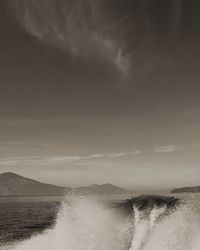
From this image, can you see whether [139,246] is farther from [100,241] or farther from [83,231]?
[83,231]

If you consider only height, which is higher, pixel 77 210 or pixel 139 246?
pixel 77 210

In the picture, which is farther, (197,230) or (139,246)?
(197,230)

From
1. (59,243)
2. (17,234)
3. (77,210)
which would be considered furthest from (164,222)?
(17,234)

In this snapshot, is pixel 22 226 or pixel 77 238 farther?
pixel 22 226

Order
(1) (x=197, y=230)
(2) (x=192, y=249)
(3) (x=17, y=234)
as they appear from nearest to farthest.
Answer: (2) (x=192, y=249) < (1) (x=197, y=230) < (3) (x=17, y=234)

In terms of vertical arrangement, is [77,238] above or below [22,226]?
below

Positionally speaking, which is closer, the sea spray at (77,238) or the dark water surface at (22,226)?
the sea spray at (77,238)

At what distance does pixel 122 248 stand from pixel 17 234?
45594 mm

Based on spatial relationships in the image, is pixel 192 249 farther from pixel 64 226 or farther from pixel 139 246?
pixel 64 226

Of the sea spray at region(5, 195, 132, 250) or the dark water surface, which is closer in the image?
the sea spray at region(5, 195, 132, 250)

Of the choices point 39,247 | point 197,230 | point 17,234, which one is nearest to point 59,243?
point 39,247

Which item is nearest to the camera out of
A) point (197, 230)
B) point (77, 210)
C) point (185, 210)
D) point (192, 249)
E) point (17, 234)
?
point (192, 249)

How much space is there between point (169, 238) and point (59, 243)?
1159cm

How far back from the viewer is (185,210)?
4334 centimetres
